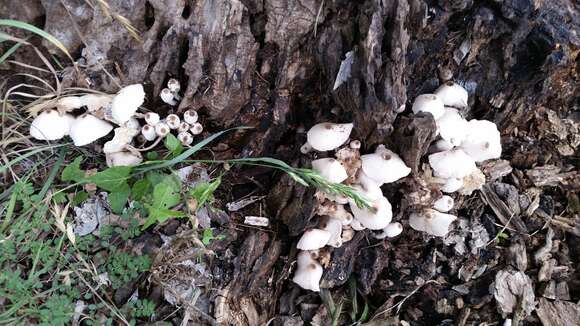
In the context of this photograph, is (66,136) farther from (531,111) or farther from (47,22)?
(531,111)

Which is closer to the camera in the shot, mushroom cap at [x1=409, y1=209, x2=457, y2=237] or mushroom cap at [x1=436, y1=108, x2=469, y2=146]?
mushroom cap at [x1=436, y1=108, x2=469, y2=146]

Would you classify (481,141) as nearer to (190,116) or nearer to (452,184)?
(452,184)

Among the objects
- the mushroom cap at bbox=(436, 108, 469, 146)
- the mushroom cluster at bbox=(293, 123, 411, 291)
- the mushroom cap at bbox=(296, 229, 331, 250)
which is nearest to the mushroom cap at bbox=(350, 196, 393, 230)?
the mushroom cluster at bbox=(293, 123, 411, 291)

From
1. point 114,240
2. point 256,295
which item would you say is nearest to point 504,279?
point 256,295

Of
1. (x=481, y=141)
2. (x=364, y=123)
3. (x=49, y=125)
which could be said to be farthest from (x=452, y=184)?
(x=49, y=125)

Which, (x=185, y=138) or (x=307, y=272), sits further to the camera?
(x=307, y=272)

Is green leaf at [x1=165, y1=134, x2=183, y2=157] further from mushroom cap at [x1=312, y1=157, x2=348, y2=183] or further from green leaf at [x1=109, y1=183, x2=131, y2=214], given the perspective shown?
mushroom cap at [x1=312, y1=157, x2=348, y2=183]

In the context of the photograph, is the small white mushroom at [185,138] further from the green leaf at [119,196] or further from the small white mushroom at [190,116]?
the green leaf at [119,196]
